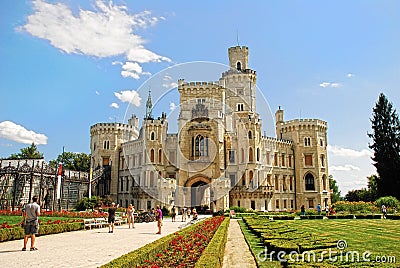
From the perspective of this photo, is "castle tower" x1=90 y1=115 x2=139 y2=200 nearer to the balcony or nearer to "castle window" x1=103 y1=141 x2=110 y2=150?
"castle window" x1=103 y1=141 x2=110 y2=150

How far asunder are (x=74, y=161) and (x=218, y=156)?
34.9 meters

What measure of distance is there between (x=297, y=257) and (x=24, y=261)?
772 cm

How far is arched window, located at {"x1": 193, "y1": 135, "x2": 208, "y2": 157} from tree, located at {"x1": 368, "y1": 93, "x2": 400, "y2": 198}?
23310 mm

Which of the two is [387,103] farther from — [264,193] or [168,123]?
[168,123]

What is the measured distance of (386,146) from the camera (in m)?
45.5

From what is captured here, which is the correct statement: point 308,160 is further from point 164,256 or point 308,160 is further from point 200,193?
point 164,256

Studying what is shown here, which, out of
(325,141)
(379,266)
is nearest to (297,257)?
(379,266)

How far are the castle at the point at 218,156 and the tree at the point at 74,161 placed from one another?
36.3 feet

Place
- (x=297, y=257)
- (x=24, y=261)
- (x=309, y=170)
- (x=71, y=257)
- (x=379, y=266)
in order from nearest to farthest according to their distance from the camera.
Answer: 1. (x=379, y=266)
2. (x=297, y=257)
3. (x=24, y=261)
4. (x=71, y=257)
5. (x=309, y=170)

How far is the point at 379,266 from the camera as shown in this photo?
263 inches

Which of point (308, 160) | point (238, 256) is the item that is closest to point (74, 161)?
point (308, 160)

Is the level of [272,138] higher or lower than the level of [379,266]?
higher

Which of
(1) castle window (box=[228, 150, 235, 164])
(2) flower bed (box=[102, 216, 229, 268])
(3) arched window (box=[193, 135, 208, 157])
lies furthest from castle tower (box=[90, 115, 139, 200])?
(2) flower bed (box=[102, 216, 229, 268])

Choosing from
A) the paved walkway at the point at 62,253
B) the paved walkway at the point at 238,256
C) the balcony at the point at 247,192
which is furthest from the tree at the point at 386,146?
the paved walkway at the point at 62,253
